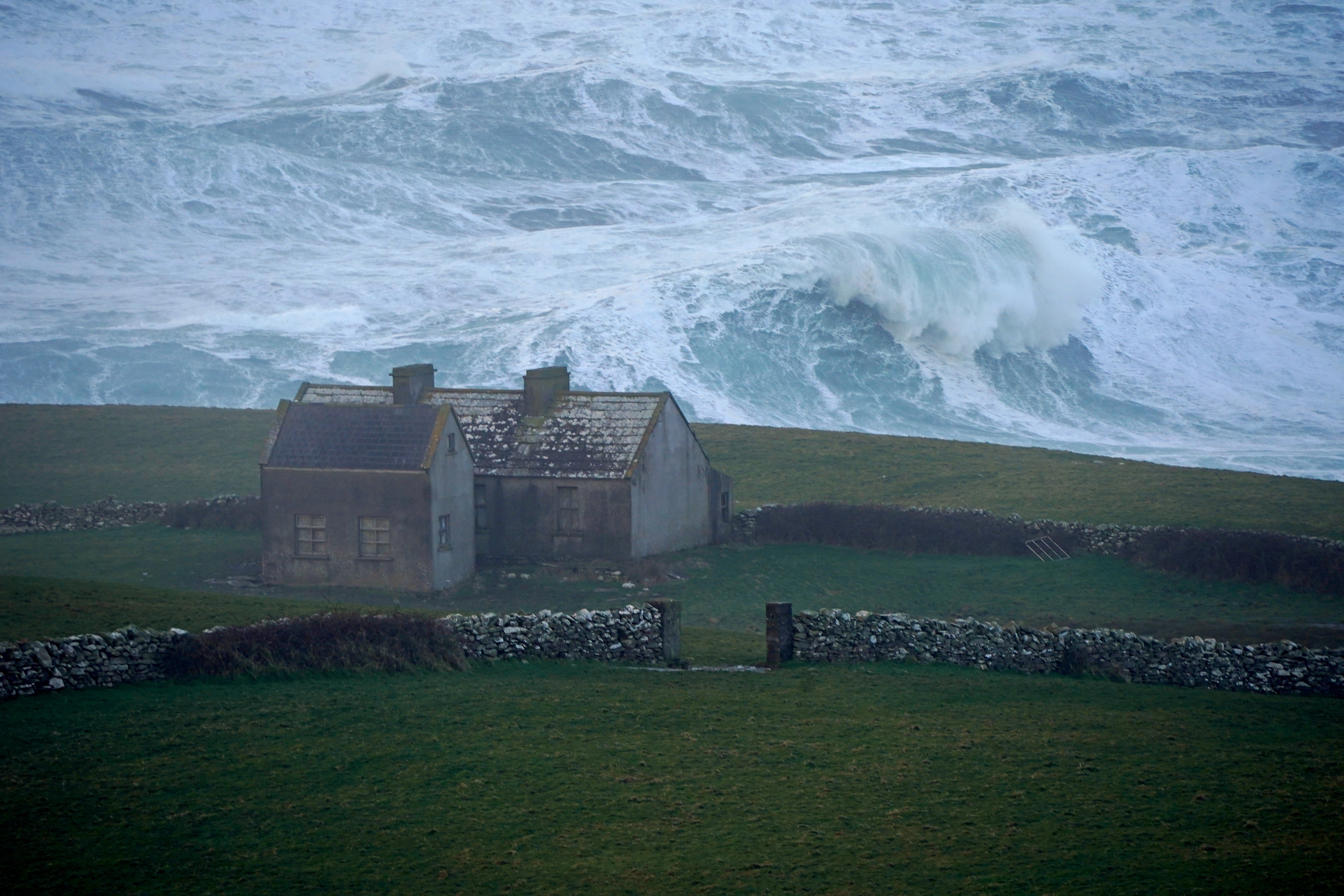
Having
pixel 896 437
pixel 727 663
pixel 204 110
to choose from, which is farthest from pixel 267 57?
pixel 727 663

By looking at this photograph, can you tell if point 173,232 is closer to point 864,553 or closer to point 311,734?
point 864,553

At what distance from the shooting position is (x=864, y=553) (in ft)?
109

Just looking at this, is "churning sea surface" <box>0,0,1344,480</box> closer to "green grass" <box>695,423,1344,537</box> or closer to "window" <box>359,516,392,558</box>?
"green grass" <box>695,423,1344,537</box>

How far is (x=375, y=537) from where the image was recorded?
97.1 feet

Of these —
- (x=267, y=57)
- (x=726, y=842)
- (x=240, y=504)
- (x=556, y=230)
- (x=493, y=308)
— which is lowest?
(x=726, y=842)

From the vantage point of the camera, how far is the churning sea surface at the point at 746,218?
82.9 metres

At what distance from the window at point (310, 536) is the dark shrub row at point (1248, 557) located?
17.9m

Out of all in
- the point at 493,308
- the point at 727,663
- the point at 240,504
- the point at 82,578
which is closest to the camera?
the point at 727,663

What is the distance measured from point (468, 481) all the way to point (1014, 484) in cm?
1629

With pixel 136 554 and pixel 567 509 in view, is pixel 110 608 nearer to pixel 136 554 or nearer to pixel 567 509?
pixel 136 554

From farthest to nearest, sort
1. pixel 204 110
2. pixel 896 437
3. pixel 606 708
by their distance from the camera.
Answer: pixel 204 110
pixel 896 437
pixel 606 708

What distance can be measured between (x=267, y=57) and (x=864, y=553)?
143963 millimetres

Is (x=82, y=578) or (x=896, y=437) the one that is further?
(x=896, y=437)

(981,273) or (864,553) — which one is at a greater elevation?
(981,273)
